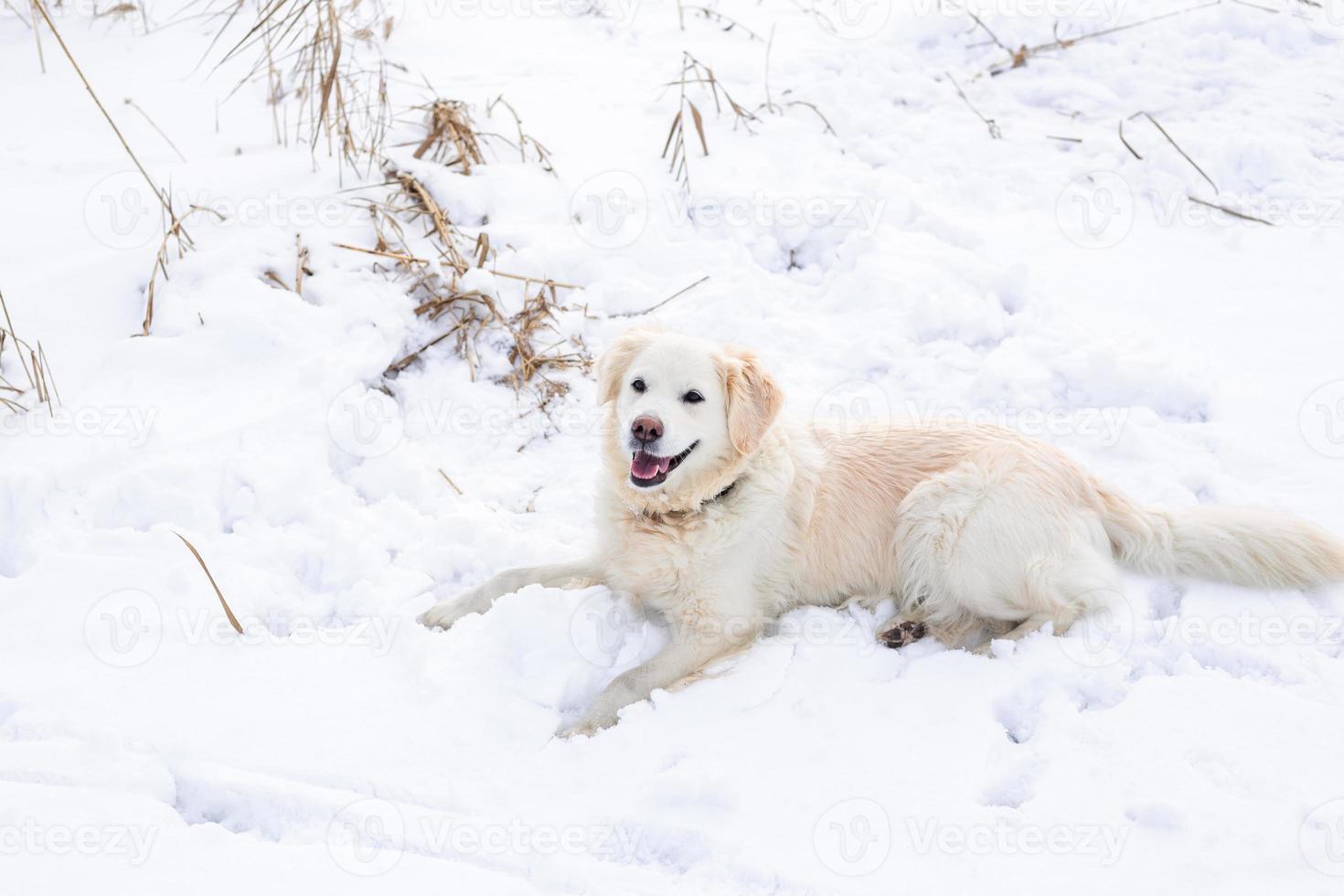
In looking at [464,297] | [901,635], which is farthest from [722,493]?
[464,297]

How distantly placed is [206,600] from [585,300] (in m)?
2.23

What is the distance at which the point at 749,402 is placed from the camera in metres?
2.87

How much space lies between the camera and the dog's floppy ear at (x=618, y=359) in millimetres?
3006

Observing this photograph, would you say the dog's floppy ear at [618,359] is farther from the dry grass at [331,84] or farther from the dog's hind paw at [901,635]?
the dry grass at [331,84]

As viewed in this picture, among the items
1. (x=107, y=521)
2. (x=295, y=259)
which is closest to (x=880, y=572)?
(x=107, y=521)

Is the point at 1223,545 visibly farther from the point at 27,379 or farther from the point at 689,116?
the point at 27,379

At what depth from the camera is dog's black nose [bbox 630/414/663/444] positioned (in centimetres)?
274

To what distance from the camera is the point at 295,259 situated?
4.23 m

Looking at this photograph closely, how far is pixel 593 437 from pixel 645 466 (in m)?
1.07

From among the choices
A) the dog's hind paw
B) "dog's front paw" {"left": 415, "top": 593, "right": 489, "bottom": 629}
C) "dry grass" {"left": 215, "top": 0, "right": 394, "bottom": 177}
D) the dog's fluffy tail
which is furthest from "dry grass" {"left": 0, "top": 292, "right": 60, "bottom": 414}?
the dog's fluffy tail

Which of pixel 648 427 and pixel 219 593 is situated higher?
pixel 648 427

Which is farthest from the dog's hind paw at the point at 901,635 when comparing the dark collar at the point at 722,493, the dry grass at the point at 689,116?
the dry grass at the point at 689,116

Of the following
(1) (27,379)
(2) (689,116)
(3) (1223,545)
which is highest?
(2) (689,116)

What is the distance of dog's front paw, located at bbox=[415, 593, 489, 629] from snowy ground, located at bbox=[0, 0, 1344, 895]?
59 mm
